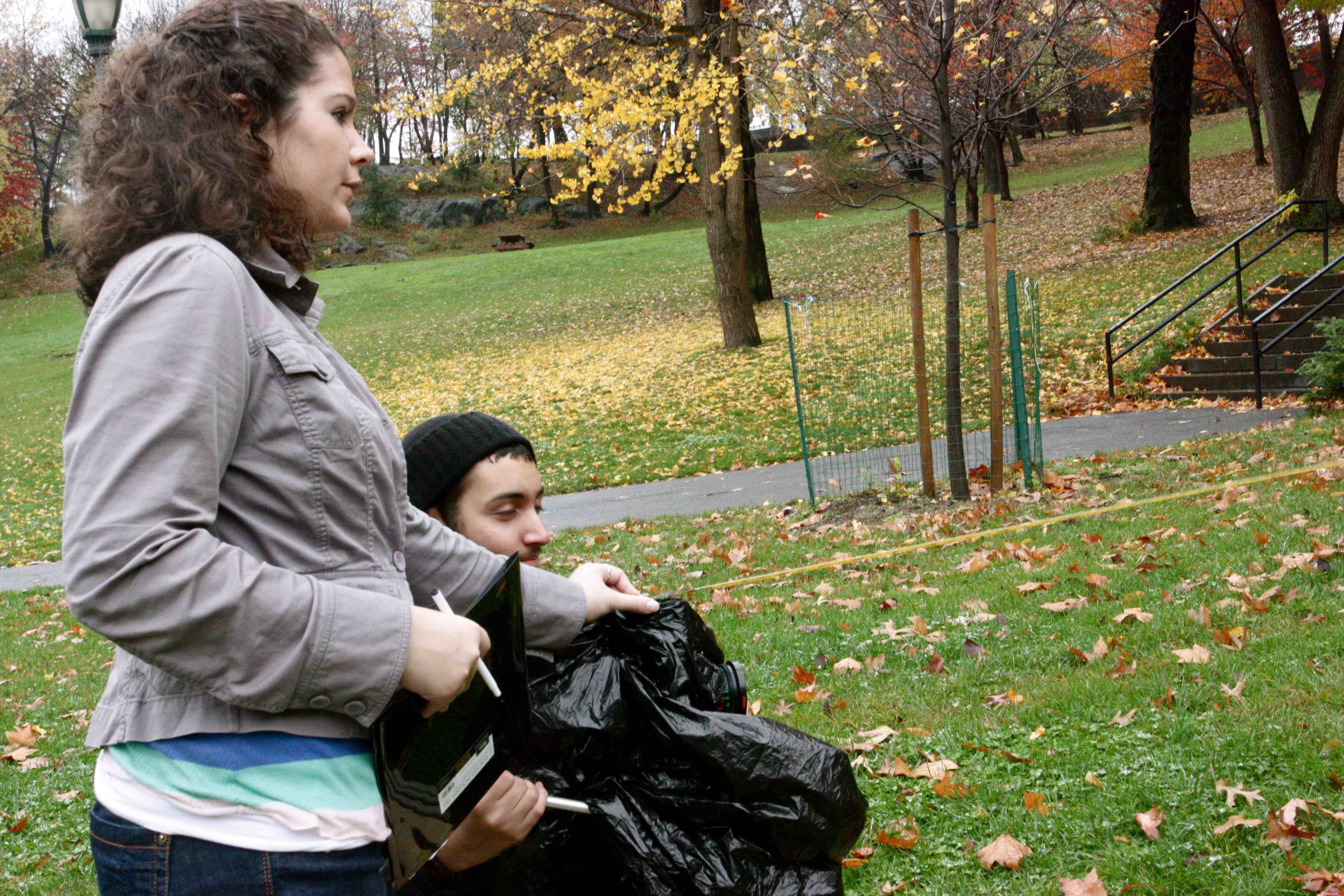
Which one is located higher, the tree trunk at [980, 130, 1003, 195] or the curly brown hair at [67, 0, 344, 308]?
the tree trunk at [980, 130, 1003, 195]

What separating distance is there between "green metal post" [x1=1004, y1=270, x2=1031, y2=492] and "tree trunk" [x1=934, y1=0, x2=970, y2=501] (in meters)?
0.48

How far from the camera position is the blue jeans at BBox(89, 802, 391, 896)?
1.39m

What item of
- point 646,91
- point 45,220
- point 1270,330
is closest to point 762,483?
point 1270,330

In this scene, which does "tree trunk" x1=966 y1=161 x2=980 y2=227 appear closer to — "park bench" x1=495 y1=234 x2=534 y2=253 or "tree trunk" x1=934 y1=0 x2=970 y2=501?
"park bench" x1=495 y1=234 x2=534 y2=253

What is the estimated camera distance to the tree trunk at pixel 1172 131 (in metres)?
23.3

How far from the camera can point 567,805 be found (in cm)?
191

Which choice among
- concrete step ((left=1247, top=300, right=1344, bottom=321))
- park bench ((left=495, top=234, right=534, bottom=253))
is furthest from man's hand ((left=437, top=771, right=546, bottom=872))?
park bench ((left=495, top=234, right=534, bottom=253))

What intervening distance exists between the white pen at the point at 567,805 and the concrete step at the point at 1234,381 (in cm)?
1317

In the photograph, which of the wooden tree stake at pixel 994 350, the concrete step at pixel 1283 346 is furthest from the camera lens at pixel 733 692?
the concrete step at pixel 1283 346

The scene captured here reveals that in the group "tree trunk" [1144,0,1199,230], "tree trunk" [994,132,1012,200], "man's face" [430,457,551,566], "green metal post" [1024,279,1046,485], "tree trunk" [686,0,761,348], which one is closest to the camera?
"man's face" [430,457,551,566]

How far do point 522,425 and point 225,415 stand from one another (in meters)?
15.8

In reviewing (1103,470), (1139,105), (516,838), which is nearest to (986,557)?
(1103,470)

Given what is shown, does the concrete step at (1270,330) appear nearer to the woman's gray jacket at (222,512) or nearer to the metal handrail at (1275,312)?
the metal handrail at (1275,312)

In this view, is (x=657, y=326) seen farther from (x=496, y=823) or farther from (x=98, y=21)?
(x=496, y=823)
